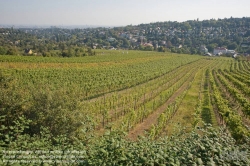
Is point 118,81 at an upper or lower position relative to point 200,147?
lower

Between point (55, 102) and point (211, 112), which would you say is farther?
point (211, 112)

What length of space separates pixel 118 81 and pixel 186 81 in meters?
19.4

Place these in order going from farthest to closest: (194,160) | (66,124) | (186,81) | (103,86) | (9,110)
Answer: (186,81) < (103,86) < (9,110) < (66,124) < (194,160)

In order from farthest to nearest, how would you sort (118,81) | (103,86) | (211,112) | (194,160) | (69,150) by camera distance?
1. (118,81)
2. (103,86)
3. (211,112)
4. (69,150)
5. (194,160)

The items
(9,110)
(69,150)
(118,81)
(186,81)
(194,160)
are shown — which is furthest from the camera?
(186,81)

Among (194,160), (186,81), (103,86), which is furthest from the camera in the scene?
(186,81)

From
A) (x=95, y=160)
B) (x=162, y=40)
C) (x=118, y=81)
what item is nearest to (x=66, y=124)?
(x=95, y=160)

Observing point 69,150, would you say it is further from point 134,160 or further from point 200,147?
point 200,147

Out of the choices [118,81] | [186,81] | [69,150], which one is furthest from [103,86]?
[69,150]

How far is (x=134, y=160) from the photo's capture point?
435 cm

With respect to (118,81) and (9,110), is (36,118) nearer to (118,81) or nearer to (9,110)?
(9,110)

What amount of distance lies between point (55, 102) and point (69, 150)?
6.75 meters

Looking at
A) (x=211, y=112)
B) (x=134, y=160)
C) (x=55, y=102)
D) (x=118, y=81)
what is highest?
(x=134, y=160)

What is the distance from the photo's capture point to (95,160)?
440cm
